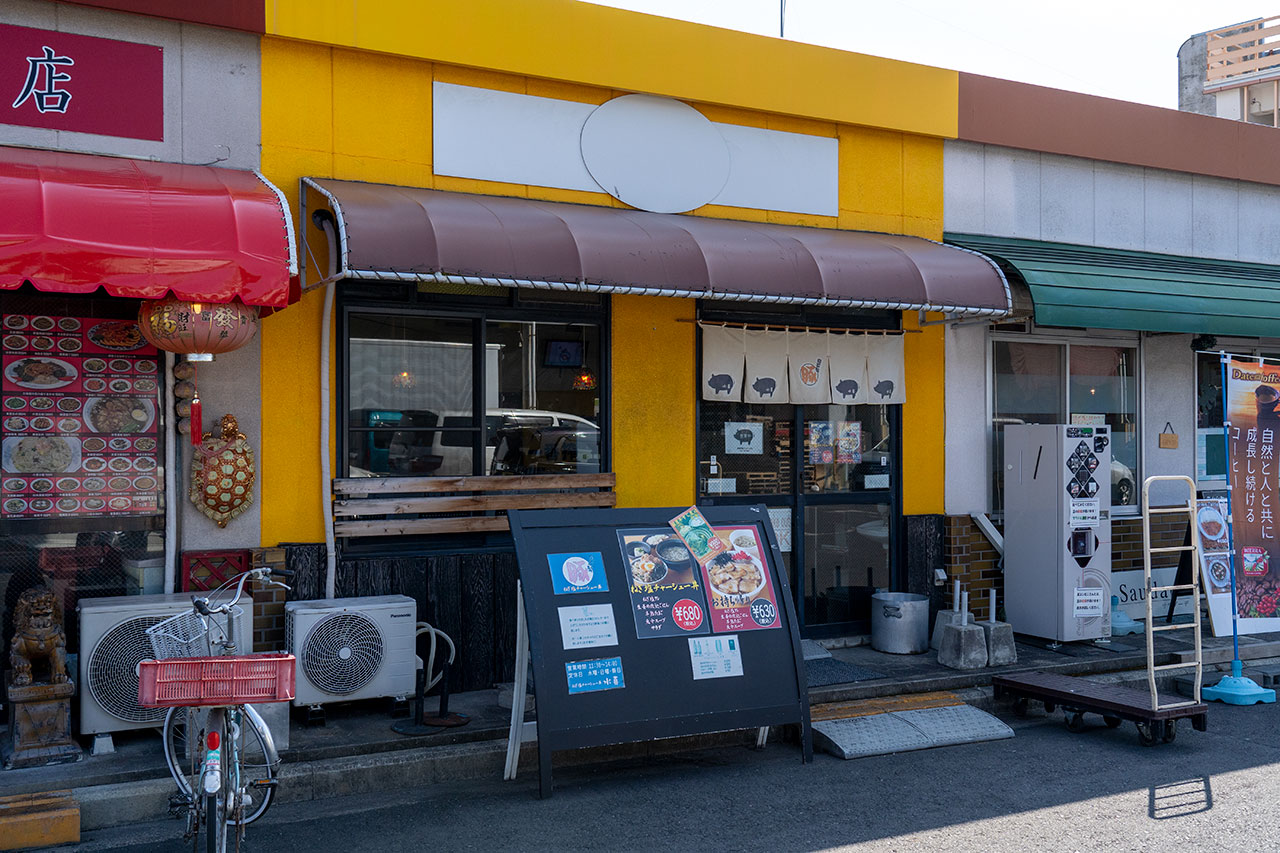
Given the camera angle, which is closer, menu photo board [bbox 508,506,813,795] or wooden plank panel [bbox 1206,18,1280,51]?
menu photo board [bbox 508,506,813,795]

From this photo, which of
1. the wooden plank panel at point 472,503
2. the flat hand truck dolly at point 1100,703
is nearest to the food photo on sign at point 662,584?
the wooden plank panel at point 472,503

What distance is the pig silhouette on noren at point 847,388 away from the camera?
933cm

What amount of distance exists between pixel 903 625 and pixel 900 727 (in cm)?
190

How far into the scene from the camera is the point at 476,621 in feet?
26.2

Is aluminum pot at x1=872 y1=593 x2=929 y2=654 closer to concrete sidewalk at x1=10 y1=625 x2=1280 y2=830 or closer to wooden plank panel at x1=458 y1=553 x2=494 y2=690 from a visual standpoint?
concrete sidewalk at x1=10 y1=625 x2=1280 y2=830

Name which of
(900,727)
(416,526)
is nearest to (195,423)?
(416,526)

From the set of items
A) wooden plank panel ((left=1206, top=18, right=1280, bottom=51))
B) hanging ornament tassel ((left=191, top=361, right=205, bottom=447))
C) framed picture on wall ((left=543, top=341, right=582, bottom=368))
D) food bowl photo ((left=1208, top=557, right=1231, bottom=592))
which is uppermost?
wooden plank panel ((left=1206, top=18, right=1280, bottom=51))

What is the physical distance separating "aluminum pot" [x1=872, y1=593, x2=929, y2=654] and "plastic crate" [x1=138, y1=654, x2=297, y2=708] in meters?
5.76

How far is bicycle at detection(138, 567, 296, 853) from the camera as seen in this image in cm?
485

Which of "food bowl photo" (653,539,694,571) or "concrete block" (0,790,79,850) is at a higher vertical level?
"food bowl photo" (653,539,694,571)

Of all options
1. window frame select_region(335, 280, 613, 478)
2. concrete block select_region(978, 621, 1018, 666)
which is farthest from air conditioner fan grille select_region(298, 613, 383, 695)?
concrete block select_region(978, 621, 1018, 666)

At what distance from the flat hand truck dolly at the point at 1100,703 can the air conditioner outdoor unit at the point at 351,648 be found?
14.8 feet

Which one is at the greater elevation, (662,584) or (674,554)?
(674,554)

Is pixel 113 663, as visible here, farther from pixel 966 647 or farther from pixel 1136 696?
pixel 1136 696
